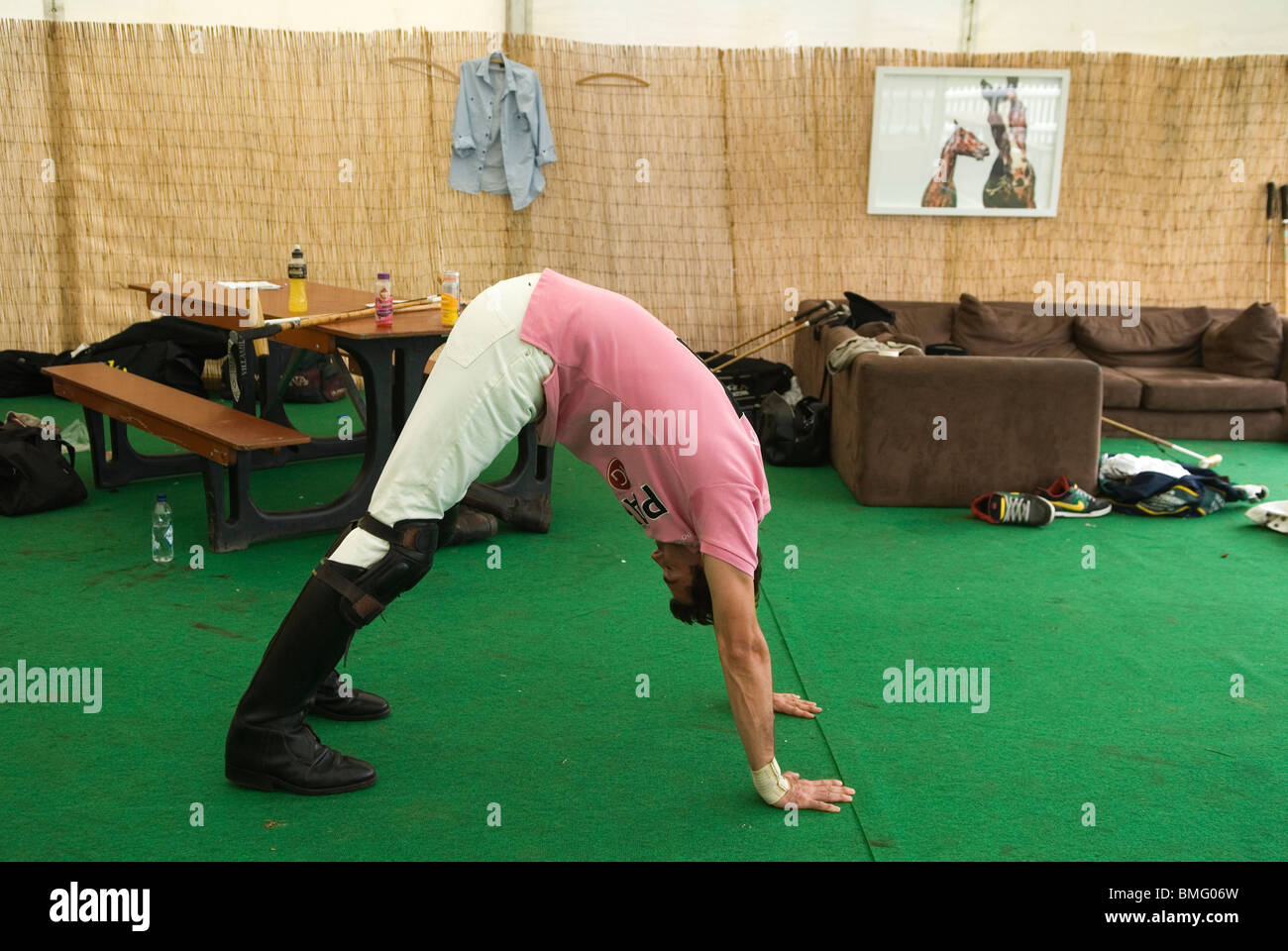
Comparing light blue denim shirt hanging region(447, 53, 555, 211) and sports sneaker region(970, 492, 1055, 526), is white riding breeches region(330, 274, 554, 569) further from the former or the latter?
light blue denim shirt hanging region(447, 53, 555, 211)

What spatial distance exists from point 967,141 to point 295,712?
6.56 m

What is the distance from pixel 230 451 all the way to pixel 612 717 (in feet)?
6.37

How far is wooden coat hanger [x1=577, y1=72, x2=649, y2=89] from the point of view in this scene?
24.7ft

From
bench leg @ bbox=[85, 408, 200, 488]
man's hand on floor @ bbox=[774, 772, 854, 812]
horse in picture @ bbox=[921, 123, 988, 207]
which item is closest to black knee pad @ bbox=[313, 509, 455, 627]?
man's hand on floor @ bbox=[774, 772, 854, 812]

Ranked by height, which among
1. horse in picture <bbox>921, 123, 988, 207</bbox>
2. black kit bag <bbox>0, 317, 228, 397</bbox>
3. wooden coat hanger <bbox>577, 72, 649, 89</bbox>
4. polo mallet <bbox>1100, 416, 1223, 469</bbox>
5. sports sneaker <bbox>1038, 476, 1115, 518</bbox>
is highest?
wooden coat hanger <bbox>577, 72, 649, 89</bbox>

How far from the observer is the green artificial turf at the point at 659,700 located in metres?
2.48

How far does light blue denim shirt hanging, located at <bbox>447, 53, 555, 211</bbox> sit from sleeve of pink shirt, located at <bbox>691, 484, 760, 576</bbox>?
18.0 feet

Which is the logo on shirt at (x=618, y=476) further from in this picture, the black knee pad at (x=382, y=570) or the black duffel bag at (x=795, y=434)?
the black duffel bag at (x=795, y=434)

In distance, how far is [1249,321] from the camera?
6.86 meters

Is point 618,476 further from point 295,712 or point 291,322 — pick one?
point 291,322

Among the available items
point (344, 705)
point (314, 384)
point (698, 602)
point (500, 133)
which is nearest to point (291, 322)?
point (344, 705)

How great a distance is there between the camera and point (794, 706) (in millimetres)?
3061

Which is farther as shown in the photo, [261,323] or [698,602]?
[261,323]

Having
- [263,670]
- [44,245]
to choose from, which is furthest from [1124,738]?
[44,245]
